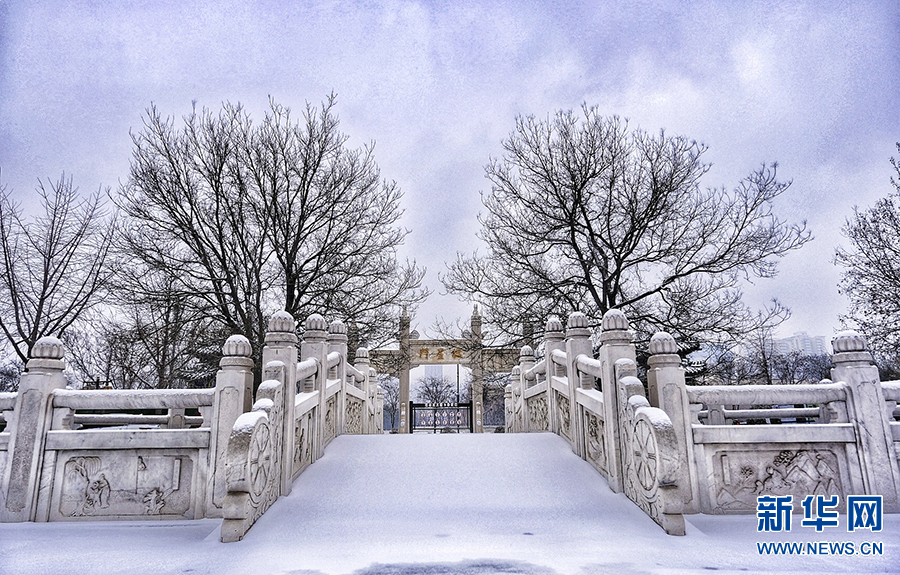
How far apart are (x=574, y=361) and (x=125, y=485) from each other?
5.25m

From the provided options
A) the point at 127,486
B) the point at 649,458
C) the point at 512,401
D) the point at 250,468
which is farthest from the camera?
the point at 512,401

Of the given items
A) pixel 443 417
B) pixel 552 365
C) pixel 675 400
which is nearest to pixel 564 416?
pixel 552 365

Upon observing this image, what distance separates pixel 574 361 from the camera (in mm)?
6625

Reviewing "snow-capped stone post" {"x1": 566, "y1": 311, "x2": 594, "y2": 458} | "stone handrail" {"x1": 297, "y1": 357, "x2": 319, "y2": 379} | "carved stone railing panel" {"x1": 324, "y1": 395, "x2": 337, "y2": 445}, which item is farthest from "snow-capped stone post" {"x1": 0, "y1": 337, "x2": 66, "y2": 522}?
"snow-capped stone post" {"x1": 566, "y1": 311, "x2": 594, "y2": 458}

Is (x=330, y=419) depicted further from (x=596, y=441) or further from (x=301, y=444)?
(x=596, y=441)

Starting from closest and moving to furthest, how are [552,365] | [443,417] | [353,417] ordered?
[552,365]
[353,417]
[443,417]

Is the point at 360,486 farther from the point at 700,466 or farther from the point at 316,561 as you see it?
the point at 700,466

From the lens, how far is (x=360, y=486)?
219 inches

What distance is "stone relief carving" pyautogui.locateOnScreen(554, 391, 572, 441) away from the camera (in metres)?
7.24

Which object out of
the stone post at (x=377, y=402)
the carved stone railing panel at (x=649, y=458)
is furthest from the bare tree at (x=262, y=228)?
the carved stone railing panel at (x=649, y=458)

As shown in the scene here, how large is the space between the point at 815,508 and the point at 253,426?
534cm

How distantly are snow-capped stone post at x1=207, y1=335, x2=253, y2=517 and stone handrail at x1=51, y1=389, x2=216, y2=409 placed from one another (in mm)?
237

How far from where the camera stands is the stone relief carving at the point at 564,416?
7236mm

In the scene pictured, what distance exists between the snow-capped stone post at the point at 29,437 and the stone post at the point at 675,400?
20.7 ft
